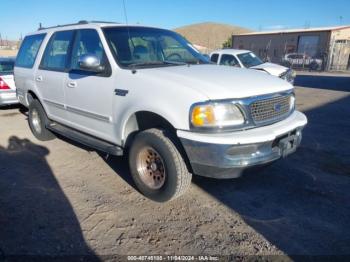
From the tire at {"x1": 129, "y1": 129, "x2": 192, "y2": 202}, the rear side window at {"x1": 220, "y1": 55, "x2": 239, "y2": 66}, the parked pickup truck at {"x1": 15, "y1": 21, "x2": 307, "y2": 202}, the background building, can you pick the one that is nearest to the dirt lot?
the tire at {"x1": 129, "y1": 129, "x2": 192, "y2": 202}

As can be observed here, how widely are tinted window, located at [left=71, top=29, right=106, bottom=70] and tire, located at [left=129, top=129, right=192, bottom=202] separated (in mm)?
1203

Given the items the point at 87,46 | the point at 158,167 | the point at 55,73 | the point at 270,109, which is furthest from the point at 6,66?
the point at 270,109

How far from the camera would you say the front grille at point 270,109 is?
10.4 ft

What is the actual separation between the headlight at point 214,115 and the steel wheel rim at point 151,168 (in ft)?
2.29

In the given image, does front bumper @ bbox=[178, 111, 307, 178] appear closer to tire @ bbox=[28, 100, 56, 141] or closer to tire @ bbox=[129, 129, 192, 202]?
tire @ bbox=[129, 129, 192, 202]

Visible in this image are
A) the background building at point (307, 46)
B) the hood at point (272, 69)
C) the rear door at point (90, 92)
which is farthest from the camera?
the background building at point (307, 46)

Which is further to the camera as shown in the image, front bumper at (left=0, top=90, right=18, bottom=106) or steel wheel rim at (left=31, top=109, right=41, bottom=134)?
front bumper at (left=0, top=90, right=18, bottom=106)

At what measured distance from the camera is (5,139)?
613 centimetres

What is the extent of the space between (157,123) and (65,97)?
70.8 inches

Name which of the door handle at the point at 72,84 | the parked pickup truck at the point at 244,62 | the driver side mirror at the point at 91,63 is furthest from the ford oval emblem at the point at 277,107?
the parked pickup truck at the point at 244,62

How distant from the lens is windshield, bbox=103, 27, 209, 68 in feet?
12.7

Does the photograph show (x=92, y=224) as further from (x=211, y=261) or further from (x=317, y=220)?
(x=317, y=220)

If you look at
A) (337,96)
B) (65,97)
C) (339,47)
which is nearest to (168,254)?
(65,97)

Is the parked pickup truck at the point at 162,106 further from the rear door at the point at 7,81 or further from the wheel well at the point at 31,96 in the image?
the rear door at the point at 7,81
